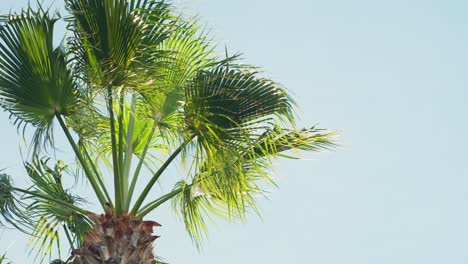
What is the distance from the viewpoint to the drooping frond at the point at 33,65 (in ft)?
21.4

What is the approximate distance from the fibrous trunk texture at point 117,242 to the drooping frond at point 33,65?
126cm

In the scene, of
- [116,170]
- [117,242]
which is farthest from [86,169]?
[117,242]

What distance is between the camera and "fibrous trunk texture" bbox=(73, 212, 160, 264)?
6195 millimetres

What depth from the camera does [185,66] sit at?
23.8 feet

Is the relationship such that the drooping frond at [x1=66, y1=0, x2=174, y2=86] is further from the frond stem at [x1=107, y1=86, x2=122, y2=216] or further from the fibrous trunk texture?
the fibrous trunk texture

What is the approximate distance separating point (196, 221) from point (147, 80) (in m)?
2.34

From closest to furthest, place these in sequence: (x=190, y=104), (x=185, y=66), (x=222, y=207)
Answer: (x=190, y=104), (x=185, y=66), (x=222, y=207)

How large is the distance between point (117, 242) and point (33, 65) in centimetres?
178

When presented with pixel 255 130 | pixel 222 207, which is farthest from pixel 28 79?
pixel 222 207

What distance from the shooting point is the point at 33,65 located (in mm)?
6559

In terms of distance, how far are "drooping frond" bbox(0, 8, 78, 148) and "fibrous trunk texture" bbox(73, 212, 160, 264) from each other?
1258 mm

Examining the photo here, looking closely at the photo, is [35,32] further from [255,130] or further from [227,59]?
[255,130]

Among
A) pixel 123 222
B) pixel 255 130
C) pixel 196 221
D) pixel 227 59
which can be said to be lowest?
pixel 123 222

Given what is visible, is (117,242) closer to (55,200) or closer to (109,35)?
(55,200)
